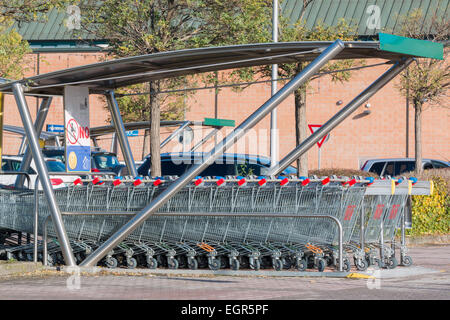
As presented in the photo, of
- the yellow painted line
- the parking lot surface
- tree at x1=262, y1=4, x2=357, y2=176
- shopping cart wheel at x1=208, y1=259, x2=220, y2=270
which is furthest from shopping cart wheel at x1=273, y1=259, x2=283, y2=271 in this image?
tree at x1=262, y1=4, x2=357, y2=176

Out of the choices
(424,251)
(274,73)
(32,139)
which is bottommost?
(424,251)

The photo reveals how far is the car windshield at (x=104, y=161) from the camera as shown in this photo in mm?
22942

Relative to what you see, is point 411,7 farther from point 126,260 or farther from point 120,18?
point 126,260

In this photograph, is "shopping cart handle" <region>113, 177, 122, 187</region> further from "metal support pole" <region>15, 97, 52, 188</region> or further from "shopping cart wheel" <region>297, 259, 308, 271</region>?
"shopping cart wheel" <region>297, 259, 308, 271</region>

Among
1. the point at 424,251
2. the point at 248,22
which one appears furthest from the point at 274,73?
the point at 424,251

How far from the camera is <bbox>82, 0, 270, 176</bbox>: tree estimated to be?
18.5m

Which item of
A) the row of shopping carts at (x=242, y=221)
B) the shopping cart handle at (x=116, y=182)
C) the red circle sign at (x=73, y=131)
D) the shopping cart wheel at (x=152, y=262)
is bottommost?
the shopping cart wheel at (x=152, y=262)

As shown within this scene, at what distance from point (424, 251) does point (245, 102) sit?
2525 cm

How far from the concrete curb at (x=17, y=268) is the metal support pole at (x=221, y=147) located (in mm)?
693

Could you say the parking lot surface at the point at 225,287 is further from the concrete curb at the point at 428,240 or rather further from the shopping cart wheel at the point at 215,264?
the concrete curb at the point at 428,240

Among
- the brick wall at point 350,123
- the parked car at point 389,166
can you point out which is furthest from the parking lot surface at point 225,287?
the brick wall at point 350,123

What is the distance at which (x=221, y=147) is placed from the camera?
9773 mm

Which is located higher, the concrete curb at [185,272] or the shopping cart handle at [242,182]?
the shopping cart handle at [242,182]

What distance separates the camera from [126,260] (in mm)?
11180
